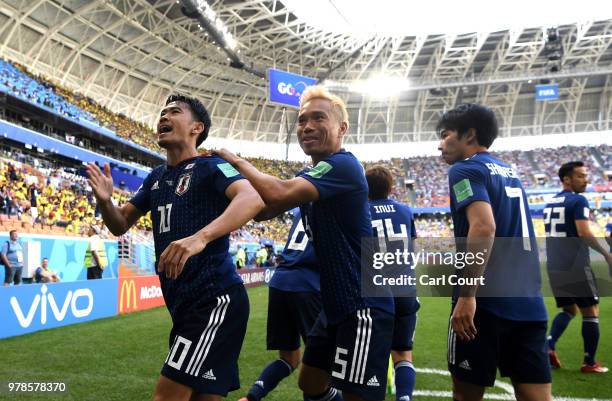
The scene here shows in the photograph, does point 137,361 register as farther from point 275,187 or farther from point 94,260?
point 94,260

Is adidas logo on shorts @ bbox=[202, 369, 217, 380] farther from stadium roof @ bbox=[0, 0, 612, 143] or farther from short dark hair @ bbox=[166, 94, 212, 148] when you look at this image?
stadium roof @ bbox=[0, 0, 612, 143]

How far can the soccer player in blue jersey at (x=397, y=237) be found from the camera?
12.9ft

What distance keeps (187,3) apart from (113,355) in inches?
844

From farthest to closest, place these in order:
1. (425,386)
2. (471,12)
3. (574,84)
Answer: (574,84), (471,12), (425,386)

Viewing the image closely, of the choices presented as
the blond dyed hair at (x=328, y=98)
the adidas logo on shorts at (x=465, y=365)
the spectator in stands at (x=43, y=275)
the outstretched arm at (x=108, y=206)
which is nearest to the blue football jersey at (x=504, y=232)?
the adidas logo on shorts at (x=465, y=365)

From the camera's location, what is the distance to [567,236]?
17.4 ft

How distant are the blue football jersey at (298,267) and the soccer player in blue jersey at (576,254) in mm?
2909

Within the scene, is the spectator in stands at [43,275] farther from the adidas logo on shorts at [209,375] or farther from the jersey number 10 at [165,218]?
the adidas logo on shorts at [209,375]

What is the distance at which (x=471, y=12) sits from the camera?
33688mm

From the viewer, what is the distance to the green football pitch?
4.59 m

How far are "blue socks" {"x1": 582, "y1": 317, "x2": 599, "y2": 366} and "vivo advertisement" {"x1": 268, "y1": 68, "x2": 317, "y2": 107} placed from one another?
21970mm

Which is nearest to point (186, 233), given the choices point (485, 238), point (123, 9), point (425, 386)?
point (485, 238)

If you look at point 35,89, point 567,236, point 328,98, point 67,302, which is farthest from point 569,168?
point 35,89

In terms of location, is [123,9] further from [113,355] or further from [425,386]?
[425,386]
